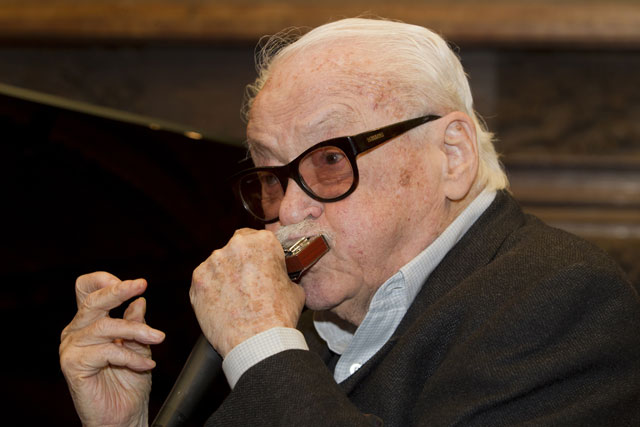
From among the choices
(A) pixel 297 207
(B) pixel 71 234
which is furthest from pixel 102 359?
(A) pixel 297 207

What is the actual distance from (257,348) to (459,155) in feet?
2.19

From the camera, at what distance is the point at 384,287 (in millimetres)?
1523

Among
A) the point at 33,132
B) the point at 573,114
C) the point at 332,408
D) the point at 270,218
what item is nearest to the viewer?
the point at 332,408

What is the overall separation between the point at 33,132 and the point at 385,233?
780 millimetres

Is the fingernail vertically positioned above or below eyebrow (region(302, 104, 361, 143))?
below

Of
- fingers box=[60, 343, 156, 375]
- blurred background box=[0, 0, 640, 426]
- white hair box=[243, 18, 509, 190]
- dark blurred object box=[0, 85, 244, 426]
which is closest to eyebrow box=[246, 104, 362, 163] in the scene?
white hair box=[243, 18, 509, 190]

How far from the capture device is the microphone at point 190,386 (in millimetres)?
1443

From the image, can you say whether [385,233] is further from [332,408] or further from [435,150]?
[332,408]

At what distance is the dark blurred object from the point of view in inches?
57.5

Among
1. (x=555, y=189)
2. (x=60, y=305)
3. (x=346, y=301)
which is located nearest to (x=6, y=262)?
(x=60, y=305)

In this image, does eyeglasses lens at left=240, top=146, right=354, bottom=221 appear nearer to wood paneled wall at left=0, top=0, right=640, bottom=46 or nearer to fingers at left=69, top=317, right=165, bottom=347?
fingers at left=69, top=317, right=165, bottom=347

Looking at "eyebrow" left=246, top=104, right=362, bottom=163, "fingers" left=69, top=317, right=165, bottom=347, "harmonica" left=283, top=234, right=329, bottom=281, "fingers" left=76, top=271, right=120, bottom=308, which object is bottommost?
"fingers" left=69, top=317, right=165, bottom=347

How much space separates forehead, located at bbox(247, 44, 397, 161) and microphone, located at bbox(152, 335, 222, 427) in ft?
1.49

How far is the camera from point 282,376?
118 cm
